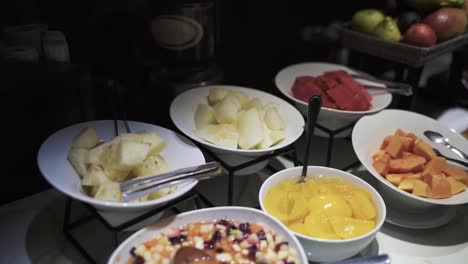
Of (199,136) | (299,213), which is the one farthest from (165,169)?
(299,213)

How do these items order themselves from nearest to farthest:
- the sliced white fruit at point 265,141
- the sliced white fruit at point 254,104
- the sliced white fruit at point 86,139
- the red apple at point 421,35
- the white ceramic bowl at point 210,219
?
the white ceramic bowl at point 210,219, the sliced white fruit at point 86,139, the sliced white fruit at point 265,141, the sliced white fruit at point 254,104, the red apple at point 421,35

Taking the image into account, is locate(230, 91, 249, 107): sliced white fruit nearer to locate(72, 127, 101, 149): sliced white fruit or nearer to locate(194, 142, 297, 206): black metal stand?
locate(194, 142, 297, 206): black metal stand

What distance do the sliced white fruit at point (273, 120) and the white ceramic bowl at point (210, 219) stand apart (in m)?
0.26

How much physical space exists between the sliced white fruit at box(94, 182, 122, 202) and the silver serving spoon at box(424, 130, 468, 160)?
808mm

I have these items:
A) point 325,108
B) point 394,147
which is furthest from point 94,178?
point 394,147

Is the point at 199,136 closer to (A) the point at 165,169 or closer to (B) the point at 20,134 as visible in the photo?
(A) the point at 165,169

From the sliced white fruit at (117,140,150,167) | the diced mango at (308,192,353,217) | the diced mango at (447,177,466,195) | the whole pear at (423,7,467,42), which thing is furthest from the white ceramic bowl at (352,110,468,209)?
the sliced white fruit at (117,140,150,167)

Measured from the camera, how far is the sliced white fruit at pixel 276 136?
3.06ft

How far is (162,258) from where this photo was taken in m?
0.70

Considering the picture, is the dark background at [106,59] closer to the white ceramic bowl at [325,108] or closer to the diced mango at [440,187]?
the white ceramic bowl at [325,108]

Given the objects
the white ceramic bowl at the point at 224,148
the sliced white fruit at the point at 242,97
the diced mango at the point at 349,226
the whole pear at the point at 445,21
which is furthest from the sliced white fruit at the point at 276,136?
the whole pear at the point at 445,21

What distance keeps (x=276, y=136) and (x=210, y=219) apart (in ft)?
0.86

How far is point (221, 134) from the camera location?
0.90m

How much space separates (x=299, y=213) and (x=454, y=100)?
41.0 inches
